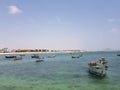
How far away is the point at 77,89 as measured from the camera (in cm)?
2897

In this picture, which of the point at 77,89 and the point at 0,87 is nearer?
the point at 77,89

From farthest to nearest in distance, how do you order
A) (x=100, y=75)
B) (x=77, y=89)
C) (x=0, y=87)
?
(x=100, y=75) < (x=0, y=87) < (x=77, y=89)

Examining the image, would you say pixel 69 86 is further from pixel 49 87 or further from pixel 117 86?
pixel 117 86

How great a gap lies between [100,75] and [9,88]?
16.8m

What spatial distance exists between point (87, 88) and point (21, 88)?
889 centimetres

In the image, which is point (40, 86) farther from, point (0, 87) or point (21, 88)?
point (0, 87)

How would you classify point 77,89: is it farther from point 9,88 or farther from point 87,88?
point 9,88

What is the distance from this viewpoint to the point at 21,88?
3003cm

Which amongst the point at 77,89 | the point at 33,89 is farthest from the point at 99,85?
the point at 33,89

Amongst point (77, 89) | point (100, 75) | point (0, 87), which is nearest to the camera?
point (77, 89)

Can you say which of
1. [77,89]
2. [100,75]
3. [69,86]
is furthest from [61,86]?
[100,75]

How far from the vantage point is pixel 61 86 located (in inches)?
1230

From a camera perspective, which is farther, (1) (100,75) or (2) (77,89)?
(1) (100,75)

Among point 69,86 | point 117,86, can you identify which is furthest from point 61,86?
point 117,86
